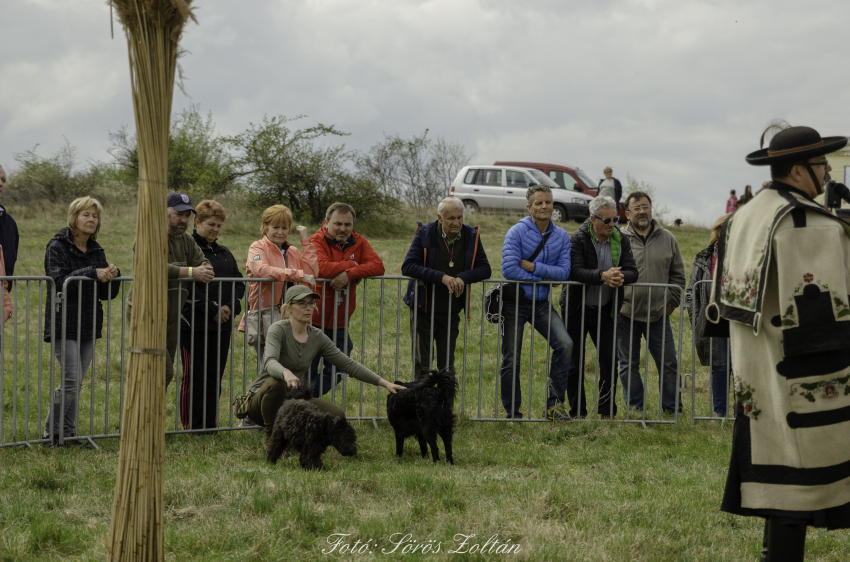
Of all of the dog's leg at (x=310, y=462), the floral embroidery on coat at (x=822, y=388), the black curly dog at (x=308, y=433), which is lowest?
the dog's leg at (x=310, y=462)

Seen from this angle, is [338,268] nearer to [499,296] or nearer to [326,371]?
[326,371]

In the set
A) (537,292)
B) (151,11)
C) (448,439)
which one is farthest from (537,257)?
(151,11)

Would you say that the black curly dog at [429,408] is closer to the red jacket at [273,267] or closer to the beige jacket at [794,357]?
the red jacket at [273,267]

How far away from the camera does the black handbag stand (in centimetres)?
691

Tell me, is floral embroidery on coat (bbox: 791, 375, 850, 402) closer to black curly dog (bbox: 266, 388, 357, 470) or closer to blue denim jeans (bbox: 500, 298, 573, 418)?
black curly dog (bbox: 266, 388, 357, 470)

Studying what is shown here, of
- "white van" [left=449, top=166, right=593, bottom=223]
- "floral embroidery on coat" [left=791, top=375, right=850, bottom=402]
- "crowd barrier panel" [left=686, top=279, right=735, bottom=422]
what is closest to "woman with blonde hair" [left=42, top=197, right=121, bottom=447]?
"floral embroidery on coat" [left=791, top=375, right=850, bottom=402]

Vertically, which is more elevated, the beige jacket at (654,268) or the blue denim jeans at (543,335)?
the beige jacket at (654,268)

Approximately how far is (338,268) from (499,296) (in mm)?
1543

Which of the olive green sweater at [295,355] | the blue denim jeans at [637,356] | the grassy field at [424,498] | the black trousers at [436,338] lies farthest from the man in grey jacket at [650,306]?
the olive green sweater at [295,355]

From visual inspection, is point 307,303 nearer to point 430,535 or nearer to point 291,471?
point 291,471

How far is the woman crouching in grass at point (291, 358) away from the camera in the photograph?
5.54 m

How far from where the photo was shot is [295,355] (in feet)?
18.7

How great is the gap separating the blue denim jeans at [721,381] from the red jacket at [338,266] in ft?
11.1

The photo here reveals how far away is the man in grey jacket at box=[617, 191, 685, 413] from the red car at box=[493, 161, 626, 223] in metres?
14.0
